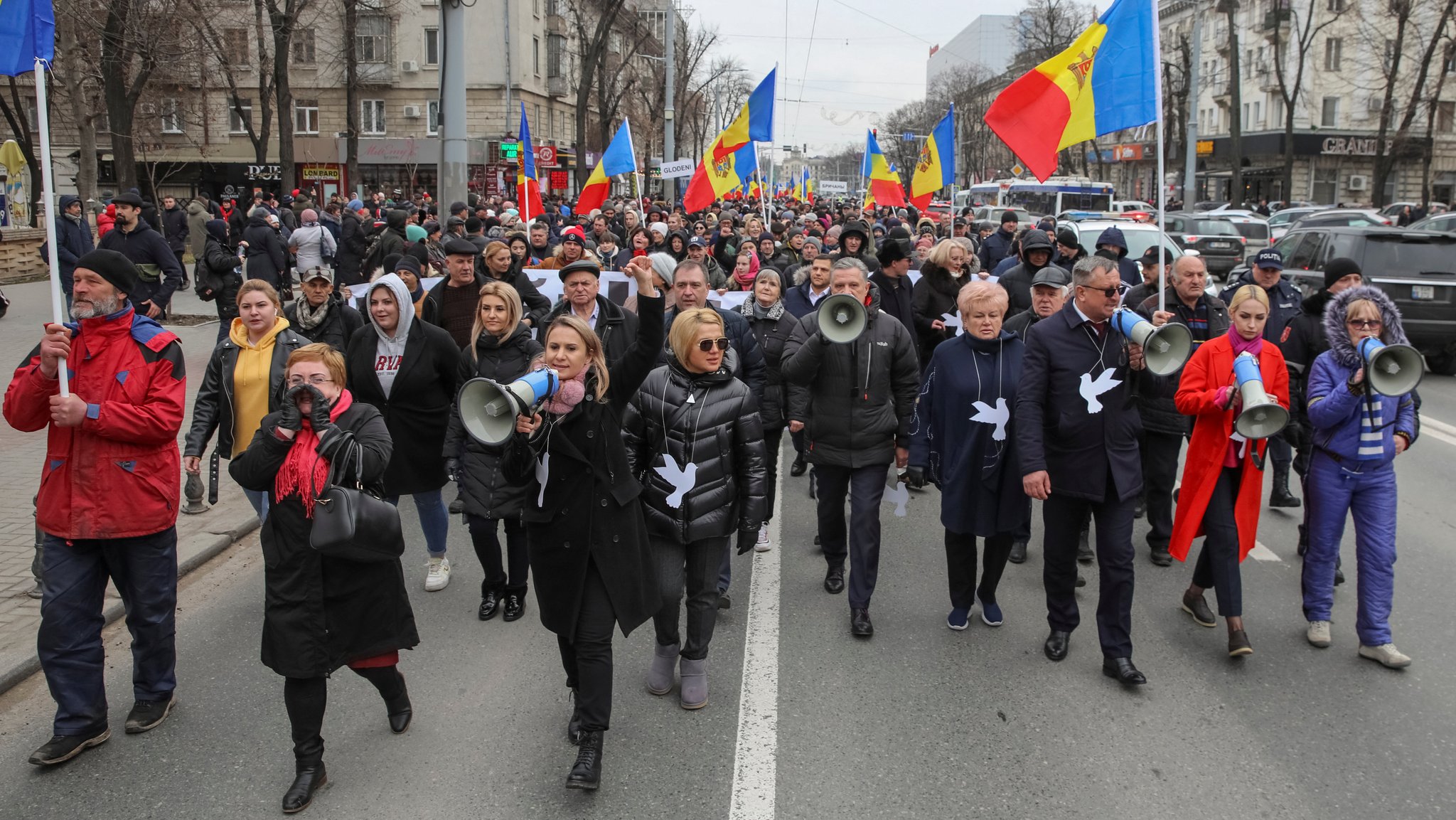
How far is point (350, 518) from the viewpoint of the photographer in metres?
3.78

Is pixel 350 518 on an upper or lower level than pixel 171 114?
lower

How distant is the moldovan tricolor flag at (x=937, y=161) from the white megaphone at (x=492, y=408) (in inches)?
537

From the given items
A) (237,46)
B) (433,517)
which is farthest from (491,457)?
(237,46)

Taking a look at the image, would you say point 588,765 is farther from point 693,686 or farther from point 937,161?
point 937,161

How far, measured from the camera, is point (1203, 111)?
70688 millimetres

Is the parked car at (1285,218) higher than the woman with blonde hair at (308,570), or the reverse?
the parked car at (1285,218)

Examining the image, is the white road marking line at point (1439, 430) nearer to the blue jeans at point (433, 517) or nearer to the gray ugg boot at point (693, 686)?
the gray ugg boot at point (693, 686)

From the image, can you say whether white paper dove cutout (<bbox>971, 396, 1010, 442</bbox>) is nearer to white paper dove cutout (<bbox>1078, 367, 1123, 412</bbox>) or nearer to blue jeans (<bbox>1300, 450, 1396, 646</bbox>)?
white paper dove cutout (<bbox>1078, 367, 1123, 412</bbox>)

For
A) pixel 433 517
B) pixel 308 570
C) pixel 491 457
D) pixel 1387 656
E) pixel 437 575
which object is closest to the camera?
pixel 308 570

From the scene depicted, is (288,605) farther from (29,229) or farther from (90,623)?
(29,229)

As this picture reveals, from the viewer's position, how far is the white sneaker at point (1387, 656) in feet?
16.7

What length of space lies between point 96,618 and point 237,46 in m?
43.4

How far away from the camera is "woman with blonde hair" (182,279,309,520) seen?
5.34 m

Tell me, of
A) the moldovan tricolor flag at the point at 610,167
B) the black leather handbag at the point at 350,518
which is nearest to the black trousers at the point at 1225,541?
the black leather handbag at the point at 350,518
